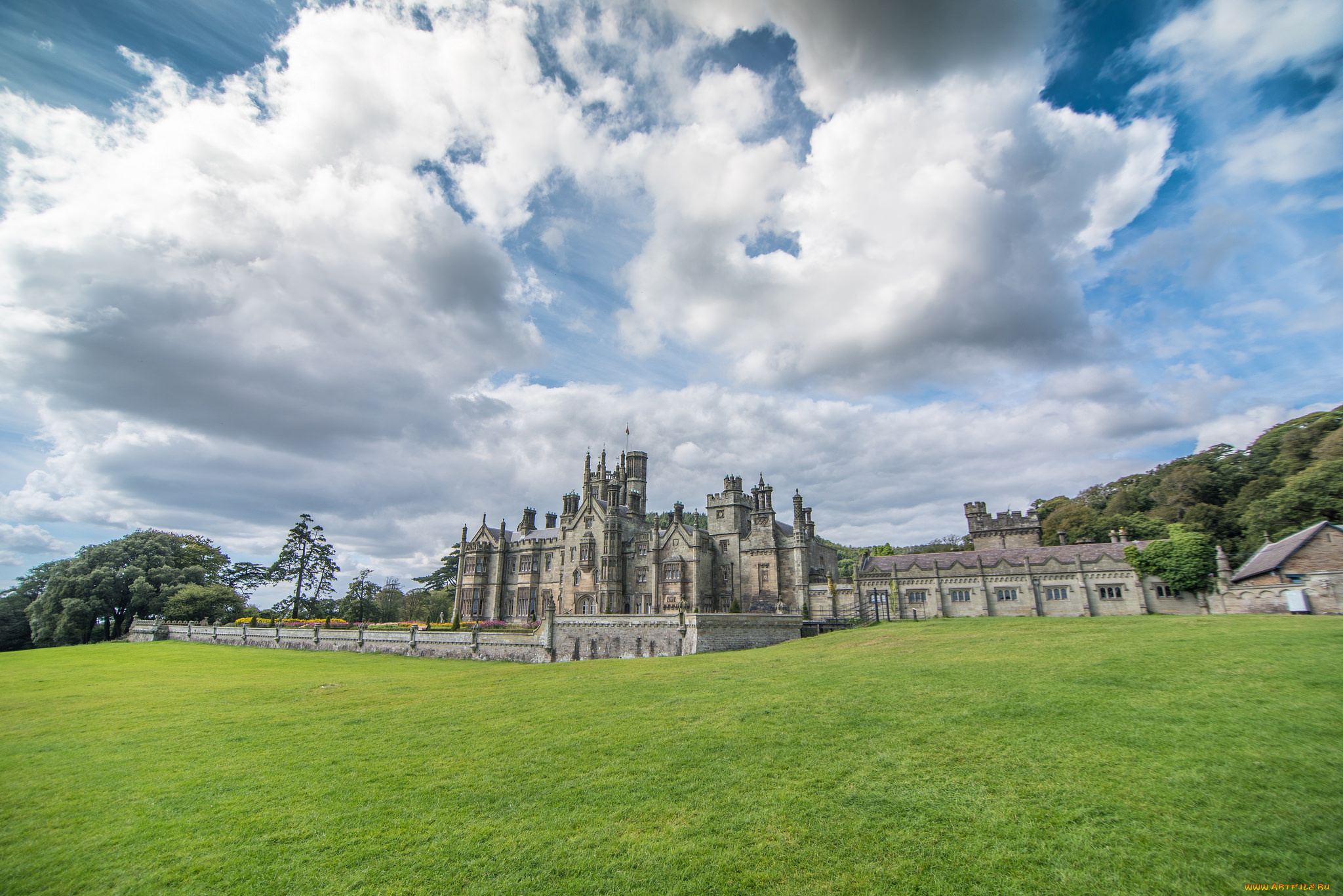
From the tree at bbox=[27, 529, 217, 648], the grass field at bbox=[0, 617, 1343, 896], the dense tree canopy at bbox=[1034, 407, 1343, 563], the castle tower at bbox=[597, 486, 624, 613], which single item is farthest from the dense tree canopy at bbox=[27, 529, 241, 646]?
the dense tree canopy at bbox=[1034, 407, 1343, 563]

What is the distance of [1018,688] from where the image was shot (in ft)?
48.2

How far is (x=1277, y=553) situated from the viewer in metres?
33.9

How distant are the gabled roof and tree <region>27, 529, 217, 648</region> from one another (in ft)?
301

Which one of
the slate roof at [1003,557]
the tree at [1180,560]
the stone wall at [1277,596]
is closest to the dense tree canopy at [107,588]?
the slate roof at [1003,557]

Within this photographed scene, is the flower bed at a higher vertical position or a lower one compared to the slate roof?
lower

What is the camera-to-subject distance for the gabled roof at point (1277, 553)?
104 ft

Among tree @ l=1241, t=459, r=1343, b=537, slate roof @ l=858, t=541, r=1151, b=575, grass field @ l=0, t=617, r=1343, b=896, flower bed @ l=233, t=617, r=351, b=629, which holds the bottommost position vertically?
grass field @ l=0, t=617, r=1343, b=896

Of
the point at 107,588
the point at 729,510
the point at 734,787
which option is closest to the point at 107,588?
the point at 107,588

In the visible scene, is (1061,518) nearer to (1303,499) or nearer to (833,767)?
(1303,499)

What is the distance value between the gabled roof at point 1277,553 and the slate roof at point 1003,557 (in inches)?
198

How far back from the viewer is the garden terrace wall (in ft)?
116

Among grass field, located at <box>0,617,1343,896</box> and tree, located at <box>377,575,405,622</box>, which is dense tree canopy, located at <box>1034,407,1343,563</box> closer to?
grass field, located at <box>0,617,1343,896</box>

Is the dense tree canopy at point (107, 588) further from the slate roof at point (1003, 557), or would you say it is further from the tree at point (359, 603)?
the slate roof at point (1003, 557)

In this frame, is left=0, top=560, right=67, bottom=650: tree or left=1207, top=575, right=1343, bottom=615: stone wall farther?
left=0, top=560, right=67, bottom=650: tree
